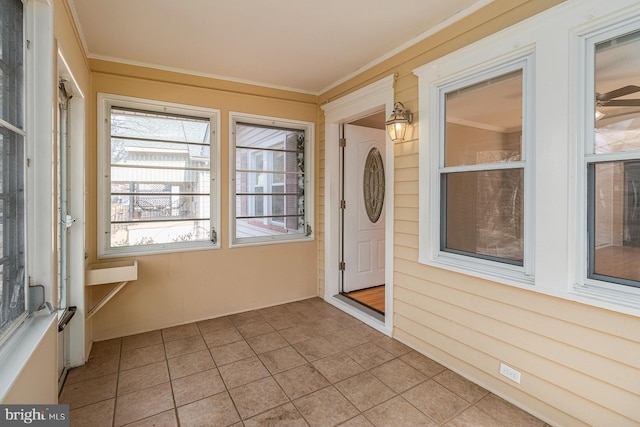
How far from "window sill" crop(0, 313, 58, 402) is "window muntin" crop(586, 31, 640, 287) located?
→ 2663mm

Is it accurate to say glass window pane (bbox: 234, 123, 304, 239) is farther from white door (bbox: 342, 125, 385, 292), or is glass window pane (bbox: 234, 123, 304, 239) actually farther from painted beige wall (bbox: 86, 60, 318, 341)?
white door (bbox: 342, 125, 385, 292)

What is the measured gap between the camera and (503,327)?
6.82 feet

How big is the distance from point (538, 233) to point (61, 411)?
277 centimetres

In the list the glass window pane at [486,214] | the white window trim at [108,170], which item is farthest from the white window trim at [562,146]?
the white window trim at [108,170]

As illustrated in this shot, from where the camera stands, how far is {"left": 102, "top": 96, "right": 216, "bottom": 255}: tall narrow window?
3021mm

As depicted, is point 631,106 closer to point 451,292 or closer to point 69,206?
point 451,292

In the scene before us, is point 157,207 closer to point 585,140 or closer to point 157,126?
point 157,126

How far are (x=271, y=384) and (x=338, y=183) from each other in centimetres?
239

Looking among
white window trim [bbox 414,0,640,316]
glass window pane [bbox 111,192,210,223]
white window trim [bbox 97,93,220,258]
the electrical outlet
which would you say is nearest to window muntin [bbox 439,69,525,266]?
white window trim [bbox 414,0,640,316]

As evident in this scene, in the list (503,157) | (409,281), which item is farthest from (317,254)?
(503,157)

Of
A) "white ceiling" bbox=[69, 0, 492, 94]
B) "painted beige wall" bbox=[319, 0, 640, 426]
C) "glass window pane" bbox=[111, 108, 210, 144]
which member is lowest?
"painted beige wall" bbox=[319, 0, 640, 426]

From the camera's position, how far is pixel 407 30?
2.54m

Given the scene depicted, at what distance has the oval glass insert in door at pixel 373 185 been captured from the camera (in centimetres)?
416

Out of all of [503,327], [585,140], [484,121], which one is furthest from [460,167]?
[503,327]
